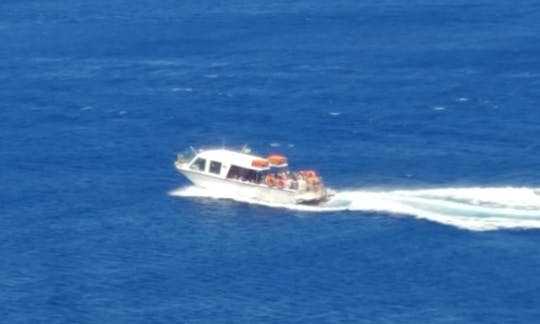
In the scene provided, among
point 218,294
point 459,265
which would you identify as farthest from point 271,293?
point 459,265

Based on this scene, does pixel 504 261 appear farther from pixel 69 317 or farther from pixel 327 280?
pixel 69 317

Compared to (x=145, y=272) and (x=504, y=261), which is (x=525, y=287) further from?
(x=145, y=272)

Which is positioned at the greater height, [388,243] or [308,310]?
[388,243]

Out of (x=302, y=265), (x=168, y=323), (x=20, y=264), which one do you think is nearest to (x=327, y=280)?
(x=302, y=265)

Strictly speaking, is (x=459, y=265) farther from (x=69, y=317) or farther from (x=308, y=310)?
(x=69, y=317)

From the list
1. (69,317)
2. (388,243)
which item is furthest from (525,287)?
(69,317)

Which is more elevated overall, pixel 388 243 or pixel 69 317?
pixel 388 243

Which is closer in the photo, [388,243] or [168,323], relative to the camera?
[168,323]
